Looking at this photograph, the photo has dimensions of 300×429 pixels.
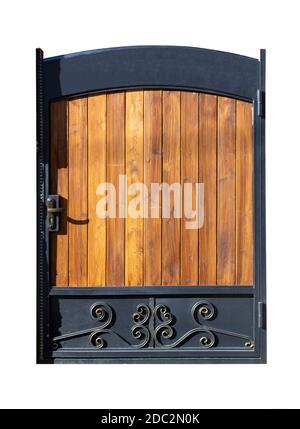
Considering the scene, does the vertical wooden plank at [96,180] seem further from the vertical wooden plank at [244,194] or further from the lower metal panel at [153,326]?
the vertical wooden plank at [244,194]

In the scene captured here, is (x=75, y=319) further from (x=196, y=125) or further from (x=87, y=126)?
(x=196, y=125)

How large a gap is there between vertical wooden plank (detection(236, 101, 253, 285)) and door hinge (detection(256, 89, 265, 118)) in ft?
0.17

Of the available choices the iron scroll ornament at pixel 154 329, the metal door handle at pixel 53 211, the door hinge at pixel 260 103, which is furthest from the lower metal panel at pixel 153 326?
the door hinge at pixel 260 103

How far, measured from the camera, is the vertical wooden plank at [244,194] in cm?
299

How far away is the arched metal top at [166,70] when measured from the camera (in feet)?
9.77

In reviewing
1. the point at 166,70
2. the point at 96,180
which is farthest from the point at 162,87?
the point at 96,180

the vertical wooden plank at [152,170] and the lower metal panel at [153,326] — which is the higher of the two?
the vertical wooden plank at [152,170]

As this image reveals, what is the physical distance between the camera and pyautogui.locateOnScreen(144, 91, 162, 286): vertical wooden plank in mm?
2986

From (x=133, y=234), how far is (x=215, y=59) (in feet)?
3.88

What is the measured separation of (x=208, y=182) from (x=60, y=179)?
3.01ft

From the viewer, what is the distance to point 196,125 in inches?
118

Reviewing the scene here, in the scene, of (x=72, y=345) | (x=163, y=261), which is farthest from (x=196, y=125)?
(x=72, y=345)

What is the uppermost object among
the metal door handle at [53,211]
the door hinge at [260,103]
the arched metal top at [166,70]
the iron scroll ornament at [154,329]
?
the arched metal top at [166,70]

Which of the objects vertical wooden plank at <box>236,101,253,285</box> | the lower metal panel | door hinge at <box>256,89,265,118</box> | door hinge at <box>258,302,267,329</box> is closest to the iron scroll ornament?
the lower metal panel
